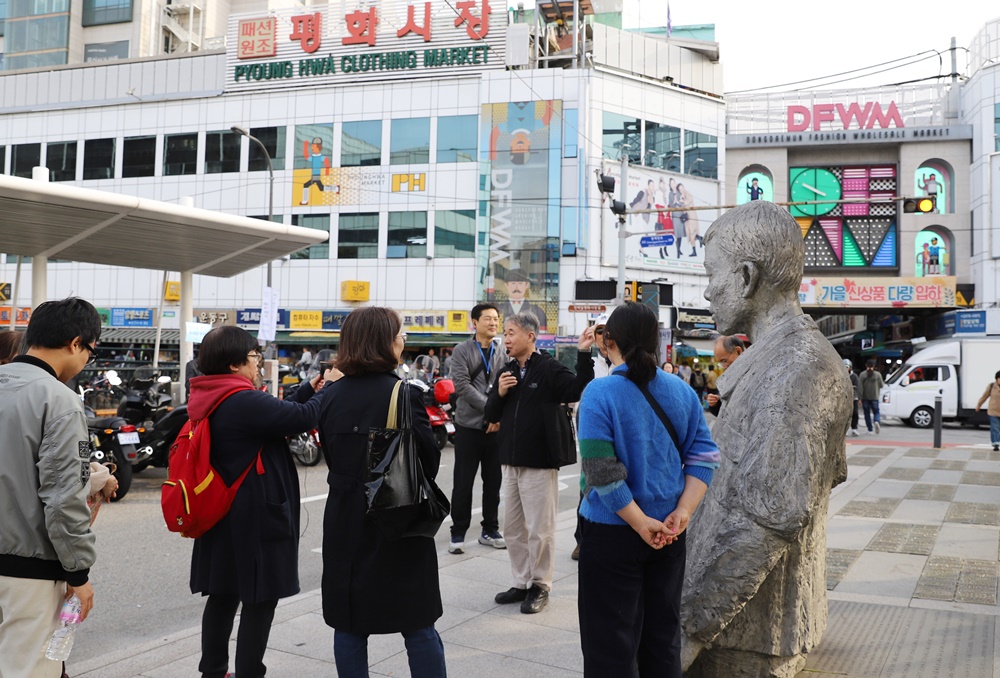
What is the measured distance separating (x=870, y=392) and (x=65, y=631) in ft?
63.0

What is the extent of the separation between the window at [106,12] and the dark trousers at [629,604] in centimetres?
5427

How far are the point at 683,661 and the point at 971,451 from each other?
1467 centimetres

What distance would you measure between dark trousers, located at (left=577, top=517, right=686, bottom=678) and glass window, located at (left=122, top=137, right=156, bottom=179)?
37.7 m

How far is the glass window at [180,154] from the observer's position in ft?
116

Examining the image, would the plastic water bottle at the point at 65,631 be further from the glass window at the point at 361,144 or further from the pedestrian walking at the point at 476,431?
the glass window at the point at 361,144

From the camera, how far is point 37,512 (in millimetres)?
2619

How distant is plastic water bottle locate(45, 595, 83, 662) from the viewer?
8.71 ft

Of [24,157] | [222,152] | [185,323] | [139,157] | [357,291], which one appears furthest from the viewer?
[24,157]

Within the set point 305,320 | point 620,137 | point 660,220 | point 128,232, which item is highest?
point 620,137

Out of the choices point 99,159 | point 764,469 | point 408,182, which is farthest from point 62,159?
point 764,469

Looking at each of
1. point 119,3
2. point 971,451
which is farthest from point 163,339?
point 971,451

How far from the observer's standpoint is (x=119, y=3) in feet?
158

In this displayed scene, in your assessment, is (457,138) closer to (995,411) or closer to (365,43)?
(365,43)

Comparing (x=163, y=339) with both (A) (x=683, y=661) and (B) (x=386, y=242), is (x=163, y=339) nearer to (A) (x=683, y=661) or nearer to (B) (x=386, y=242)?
(B) (x=386, y=242)
